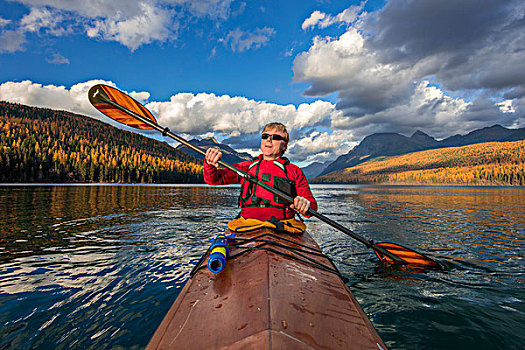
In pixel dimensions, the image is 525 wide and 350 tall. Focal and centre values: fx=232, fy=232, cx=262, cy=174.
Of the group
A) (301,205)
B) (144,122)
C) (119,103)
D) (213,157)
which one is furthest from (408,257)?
(119,103)

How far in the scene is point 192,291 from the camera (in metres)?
2.87

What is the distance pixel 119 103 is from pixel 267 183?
4324mm

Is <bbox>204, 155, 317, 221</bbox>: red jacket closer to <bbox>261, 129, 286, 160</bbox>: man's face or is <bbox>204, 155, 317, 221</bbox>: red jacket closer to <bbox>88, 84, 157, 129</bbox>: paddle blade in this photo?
<bbox>261, 129, 286, 160</bbox>: man's face

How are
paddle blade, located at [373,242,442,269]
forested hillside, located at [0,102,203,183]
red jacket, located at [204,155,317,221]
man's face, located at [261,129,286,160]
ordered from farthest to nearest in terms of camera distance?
forested hillside, located at [0,102,203,183] → paddle blade, located at [373,242,442,269] → man's face, located at [261,129,286,160] → red jacket, located at [204,155,317,221]

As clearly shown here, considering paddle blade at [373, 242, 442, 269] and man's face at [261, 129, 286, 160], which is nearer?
man's face at [261, 129, 286, 160]

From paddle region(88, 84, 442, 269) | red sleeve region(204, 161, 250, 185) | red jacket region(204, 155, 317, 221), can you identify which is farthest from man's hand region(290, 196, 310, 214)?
red sleeve region(204, 161, 250, 185)

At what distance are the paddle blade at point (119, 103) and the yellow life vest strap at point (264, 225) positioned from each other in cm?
331

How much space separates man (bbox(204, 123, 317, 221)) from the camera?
533 cm

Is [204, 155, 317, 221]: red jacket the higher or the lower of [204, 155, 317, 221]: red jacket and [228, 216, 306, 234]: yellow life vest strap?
the higher

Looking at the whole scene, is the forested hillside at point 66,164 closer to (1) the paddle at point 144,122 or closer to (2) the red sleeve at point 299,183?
(1) the paddle at point 144,122

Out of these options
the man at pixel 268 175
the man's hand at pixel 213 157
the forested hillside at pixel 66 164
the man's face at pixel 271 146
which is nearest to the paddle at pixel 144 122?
the man's hand at pixel 213 157

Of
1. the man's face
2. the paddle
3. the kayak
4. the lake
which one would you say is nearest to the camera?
the kayak

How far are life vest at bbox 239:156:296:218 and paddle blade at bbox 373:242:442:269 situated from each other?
3.47m

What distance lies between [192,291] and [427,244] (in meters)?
10.0
